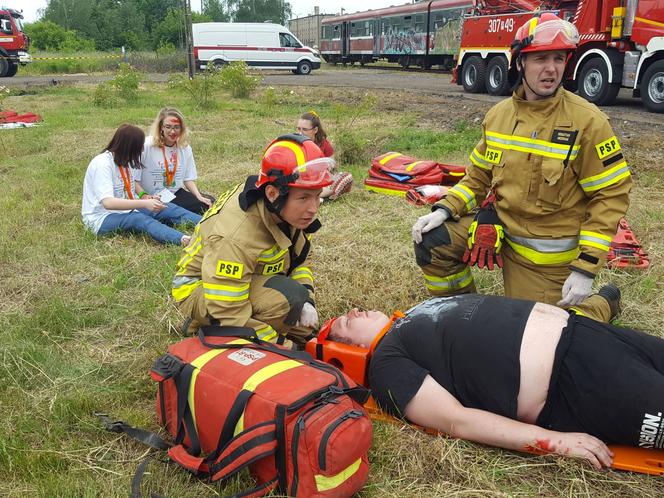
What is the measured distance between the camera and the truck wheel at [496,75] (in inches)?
609

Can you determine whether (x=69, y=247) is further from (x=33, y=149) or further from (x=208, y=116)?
(x=208, y=116)

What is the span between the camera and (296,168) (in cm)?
259

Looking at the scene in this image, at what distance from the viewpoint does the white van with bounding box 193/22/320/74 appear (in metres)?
30.9

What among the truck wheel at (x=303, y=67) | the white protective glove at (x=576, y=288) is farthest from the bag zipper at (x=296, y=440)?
the truck wheel at (x=303, y=67)

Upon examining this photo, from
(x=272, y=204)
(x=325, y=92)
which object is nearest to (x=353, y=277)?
(x=272, y=204)

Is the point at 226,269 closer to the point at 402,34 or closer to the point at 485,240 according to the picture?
the point at 485,240

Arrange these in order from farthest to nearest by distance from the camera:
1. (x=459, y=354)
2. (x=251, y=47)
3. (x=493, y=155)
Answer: (x=251, y=47) < (x=493, y=155) < (x=459, y=354)

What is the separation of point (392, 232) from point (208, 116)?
961 centimetres

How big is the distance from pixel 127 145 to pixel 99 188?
0.45 meters

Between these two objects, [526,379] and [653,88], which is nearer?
[526,379]

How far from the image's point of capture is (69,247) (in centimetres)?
514

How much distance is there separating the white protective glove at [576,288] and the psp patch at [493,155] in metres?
0.78

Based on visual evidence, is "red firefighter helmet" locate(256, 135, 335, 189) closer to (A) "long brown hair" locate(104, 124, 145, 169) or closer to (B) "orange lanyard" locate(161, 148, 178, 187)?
(A) "long brown hair" locate(104, 124, 145, 169)

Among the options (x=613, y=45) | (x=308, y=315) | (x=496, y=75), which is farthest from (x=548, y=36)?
→ (x=496, y=75)
